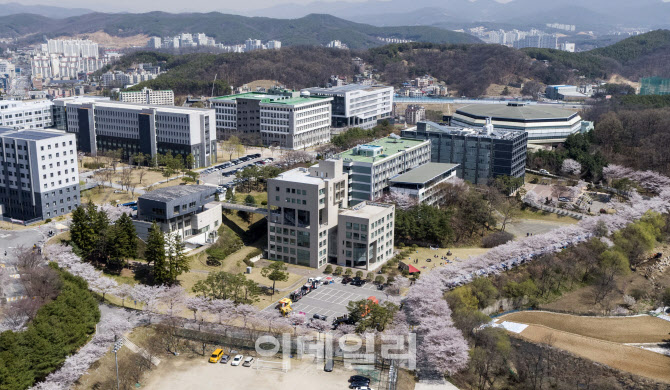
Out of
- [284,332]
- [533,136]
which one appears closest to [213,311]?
[284,332]

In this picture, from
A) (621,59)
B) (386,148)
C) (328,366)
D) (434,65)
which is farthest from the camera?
(621,59)

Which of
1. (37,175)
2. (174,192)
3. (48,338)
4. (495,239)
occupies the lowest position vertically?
(495,239)

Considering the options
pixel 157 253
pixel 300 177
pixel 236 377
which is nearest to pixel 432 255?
pixel 300 177

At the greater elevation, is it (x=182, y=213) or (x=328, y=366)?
(x=182, y=213)

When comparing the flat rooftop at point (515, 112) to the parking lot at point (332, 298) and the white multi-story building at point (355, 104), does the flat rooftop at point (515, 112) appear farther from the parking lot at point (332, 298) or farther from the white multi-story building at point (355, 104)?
the parking lot at point (332, 298)

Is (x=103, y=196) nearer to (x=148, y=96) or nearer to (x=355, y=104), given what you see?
(x=355, y=104)

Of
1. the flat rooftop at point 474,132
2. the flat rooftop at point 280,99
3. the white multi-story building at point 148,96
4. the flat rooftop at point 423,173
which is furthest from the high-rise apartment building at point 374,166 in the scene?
the white multi-story building at point 148,96

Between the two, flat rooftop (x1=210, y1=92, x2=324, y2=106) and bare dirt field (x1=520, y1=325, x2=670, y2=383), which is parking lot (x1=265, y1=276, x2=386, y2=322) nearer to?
bare dirt field (x1=520, y1=325, x2=670, y2=383)
